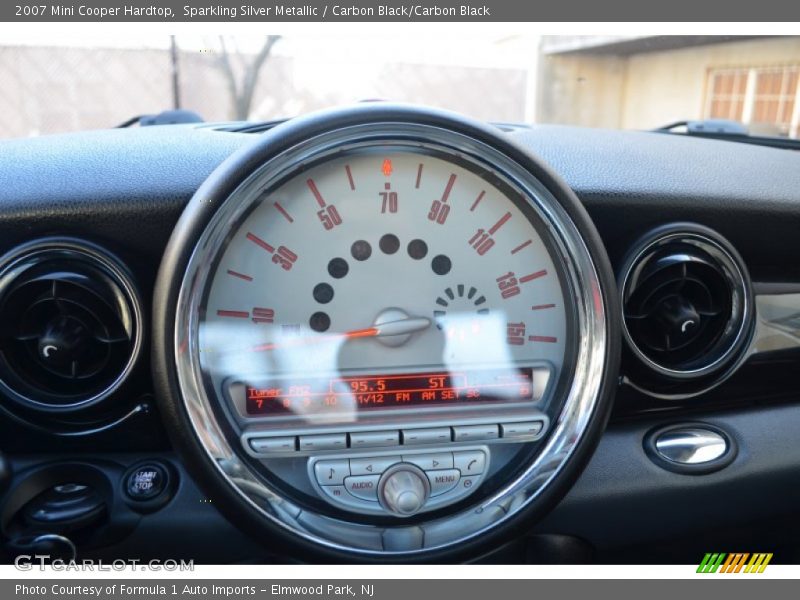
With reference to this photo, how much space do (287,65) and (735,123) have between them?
164 centimetres

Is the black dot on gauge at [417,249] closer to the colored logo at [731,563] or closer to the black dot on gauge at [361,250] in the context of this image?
the black dot on gauge at [361,250]

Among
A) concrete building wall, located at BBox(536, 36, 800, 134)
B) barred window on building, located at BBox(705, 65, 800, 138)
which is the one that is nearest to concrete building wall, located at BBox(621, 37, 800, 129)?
concrete building wall, located at BBox(536, 36, 800, 134)

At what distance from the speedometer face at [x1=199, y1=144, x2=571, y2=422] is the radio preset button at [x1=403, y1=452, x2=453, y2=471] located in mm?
108

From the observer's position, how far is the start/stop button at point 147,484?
1.30m

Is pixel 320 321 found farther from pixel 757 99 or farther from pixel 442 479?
pixel 757 99

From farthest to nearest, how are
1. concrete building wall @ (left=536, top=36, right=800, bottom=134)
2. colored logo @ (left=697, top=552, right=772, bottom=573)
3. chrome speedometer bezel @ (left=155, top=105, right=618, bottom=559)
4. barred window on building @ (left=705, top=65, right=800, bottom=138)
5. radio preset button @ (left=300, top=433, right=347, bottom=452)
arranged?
barred window on building @ (left=705, top=65, right=800, bottom=138), concrete building wall @ (left=536, top=36, right=800, bottom=134), colored logo @ (left=697, top=552, right=772, bottom=573), radio preset button @ (left=300, top=433, right=347, bottom=452), chrome speedometer bezel @ (left=155, top=105, right=618, bottom=559)

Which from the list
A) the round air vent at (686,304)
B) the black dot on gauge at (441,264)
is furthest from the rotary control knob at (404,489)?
the round air vent at (686,304)

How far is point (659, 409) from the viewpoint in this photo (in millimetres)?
1560

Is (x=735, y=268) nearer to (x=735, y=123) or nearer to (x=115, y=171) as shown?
(x=735, y=123)

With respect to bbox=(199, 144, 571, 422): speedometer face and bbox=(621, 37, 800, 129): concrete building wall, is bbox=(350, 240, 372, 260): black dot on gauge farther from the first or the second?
bbox=(621, 37, 800, 129): concrete building wall

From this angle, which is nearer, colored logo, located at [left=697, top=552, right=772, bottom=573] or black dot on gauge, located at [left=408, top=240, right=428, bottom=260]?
black dot on gauge, located at [left=408, top=240, right=428, bottom=260]

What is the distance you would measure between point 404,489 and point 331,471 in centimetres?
A: 15

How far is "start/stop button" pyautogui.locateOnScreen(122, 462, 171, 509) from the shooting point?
4.27 ft

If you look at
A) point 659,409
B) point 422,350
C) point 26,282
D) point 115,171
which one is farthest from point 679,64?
point 26,282
